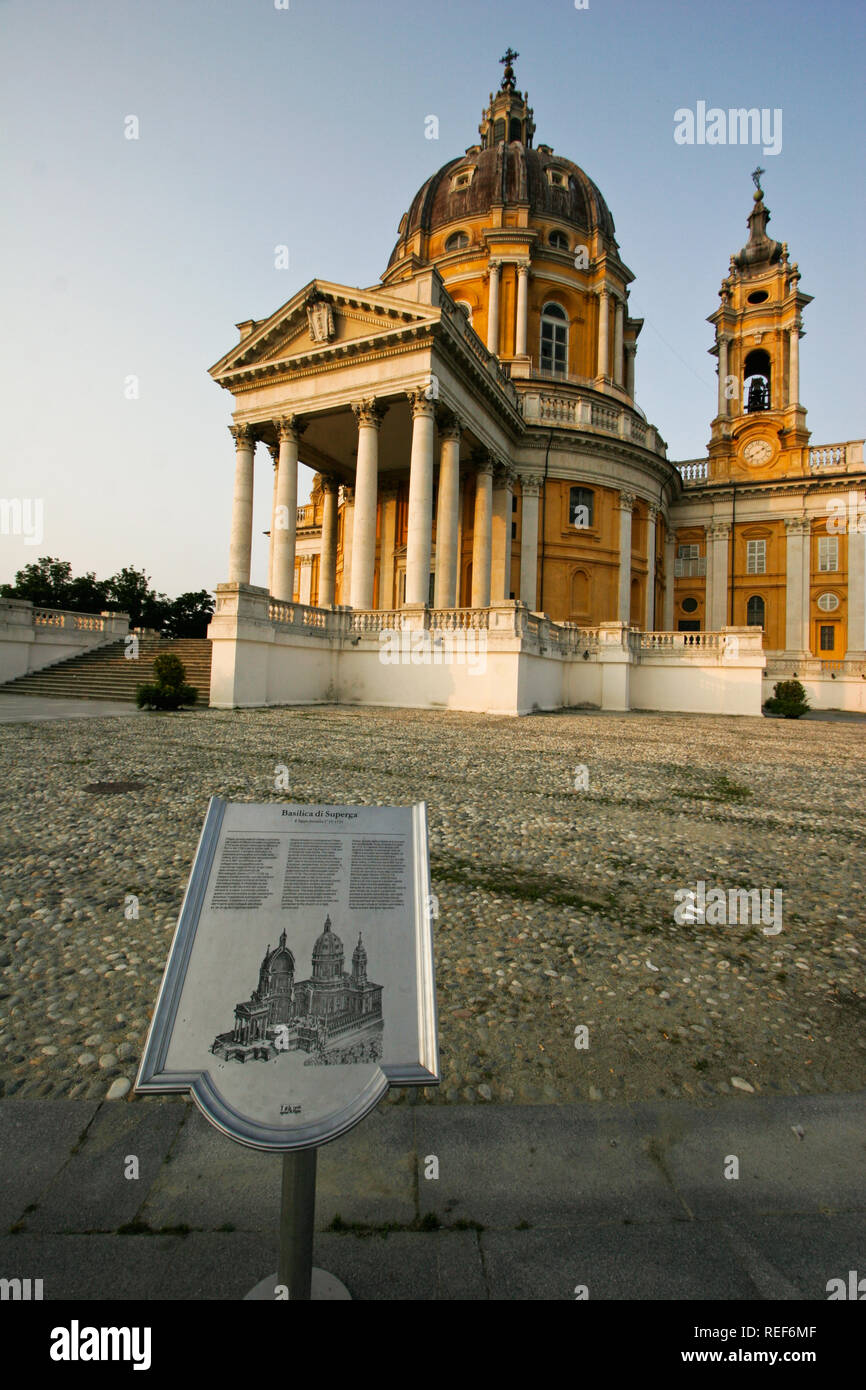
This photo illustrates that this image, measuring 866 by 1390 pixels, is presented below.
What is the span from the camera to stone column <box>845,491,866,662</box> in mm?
35219

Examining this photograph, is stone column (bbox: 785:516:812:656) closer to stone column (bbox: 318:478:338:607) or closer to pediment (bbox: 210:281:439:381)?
stone column (bbox: 318:478:338:607)

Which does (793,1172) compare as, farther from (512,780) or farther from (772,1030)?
(512,780)

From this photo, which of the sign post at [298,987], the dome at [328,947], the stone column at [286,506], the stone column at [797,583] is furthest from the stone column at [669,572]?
the dome at [328,947]

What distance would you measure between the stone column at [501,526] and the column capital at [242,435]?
1086 cm

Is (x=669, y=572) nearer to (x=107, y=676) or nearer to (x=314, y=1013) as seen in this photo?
(x=107, y=676)

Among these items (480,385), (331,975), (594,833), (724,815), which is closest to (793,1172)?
(331,975)

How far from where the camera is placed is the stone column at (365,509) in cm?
2158

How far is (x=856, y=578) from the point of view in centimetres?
3528

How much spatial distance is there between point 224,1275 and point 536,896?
2.69 m

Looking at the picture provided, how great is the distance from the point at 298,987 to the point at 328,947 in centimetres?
13

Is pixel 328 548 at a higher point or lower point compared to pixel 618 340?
lower

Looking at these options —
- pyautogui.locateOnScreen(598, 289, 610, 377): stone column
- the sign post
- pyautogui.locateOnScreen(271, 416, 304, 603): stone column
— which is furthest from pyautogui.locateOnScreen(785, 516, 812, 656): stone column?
the sign post

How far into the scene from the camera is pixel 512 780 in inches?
301

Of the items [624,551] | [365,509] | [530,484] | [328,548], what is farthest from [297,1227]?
[624,551]
